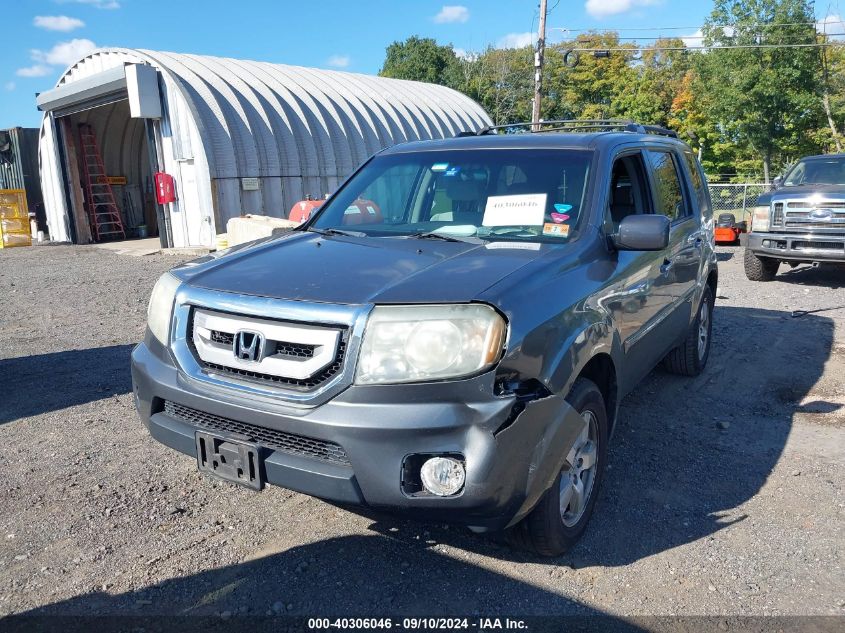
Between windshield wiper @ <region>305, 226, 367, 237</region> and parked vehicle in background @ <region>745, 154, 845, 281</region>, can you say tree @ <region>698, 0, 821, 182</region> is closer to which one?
parked vehicle in background @ <region>745, 154, 845, 281</region>

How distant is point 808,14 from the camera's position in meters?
29.9

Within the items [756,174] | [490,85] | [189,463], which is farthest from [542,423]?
[490,85]

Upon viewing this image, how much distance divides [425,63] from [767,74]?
125ft

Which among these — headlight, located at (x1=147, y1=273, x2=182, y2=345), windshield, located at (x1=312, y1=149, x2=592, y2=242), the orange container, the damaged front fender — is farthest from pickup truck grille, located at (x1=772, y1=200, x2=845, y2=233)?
the orange container

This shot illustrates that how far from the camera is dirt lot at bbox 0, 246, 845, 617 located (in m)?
2.92

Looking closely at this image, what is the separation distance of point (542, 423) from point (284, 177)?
1734 cm

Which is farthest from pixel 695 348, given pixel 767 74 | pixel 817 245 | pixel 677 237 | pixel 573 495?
pixel 767 74

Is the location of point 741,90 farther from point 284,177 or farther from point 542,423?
point 542,423

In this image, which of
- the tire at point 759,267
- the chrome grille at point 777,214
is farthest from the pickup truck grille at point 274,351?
the tire at point 759,267

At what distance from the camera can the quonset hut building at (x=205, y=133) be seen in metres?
17.6

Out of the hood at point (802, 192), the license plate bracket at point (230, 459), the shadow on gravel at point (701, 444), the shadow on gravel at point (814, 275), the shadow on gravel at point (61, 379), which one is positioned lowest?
the shadow on gravel at point (814, 275)

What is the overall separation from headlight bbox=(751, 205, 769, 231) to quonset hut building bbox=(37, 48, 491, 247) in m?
12.3

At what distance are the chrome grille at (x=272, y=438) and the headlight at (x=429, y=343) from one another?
1.07 ft

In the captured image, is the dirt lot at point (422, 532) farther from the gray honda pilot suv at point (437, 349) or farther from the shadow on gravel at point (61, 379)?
the gray honda pilot suv at point (437, 349)
